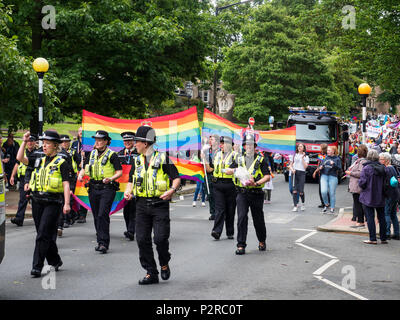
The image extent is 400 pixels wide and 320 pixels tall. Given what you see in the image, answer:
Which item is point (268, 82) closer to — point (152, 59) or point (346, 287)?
point (152, 59)

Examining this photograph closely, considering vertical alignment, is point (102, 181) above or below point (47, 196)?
above

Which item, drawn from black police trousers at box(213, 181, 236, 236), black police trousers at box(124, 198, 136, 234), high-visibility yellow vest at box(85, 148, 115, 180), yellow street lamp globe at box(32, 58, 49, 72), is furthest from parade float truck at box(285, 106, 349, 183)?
high-visibility yellow vest at box(85, 148, 115, 180)

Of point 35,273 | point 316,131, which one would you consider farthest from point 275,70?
point 35,273

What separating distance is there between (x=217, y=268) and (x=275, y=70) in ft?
121

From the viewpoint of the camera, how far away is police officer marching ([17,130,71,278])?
24.9ft

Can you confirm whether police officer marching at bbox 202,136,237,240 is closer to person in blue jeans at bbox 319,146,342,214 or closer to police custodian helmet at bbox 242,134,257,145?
police custodian helmet at bbox 242,134,257,145

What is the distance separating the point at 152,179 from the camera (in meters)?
7.31

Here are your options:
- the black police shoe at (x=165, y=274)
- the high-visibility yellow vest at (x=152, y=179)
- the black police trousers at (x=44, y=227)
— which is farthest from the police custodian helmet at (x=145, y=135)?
the black police shoe at (x=165, y=274)

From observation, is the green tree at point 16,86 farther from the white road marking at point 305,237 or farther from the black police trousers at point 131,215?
the white road marking at point 305,237

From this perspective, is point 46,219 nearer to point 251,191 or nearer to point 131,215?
point 131,215

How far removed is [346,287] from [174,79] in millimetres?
18414

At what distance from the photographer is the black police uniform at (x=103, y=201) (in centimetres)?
942

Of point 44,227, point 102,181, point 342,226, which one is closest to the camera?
point 44,227
